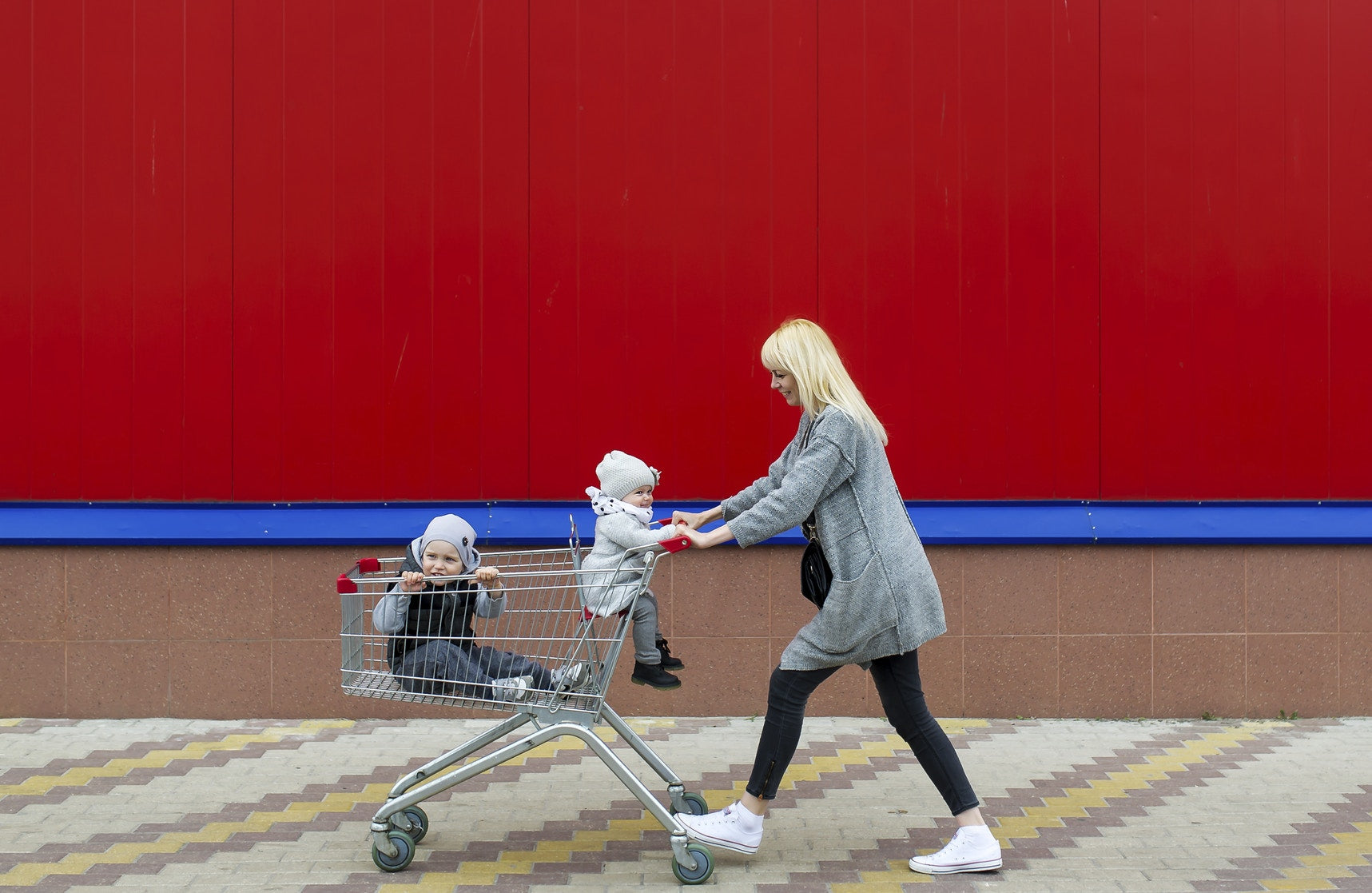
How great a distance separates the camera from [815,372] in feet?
13.4

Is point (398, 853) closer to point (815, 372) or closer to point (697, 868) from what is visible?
point (697, 868)

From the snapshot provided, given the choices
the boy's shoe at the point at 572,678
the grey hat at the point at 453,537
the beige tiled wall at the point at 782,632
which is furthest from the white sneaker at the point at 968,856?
the beige tiled wall at the point at 782,632

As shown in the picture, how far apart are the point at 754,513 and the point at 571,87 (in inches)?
117

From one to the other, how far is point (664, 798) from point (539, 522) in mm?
1623

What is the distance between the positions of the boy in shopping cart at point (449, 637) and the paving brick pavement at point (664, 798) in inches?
24.8

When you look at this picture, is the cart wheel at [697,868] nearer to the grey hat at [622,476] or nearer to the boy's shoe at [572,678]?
the boy's shoe at [572,678]

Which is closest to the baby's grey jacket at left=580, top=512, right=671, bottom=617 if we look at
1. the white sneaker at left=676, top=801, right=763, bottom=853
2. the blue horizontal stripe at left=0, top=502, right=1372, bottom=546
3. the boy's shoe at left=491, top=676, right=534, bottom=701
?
the boy's shoe at left=491, top=676, right=534, bottom=701

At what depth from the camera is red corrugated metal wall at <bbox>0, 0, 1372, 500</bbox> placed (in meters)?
5.97

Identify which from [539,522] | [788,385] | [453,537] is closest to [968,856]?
[788,385]

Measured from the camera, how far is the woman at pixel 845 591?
3.96 m

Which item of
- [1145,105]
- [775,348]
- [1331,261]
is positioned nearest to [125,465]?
[775,348]

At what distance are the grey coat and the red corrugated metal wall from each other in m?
2.03

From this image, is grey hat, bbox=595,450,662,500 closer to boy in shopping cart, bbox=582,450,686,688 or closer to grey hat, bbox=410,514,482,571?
boy in shopping cart, bbox=582,450,686,688

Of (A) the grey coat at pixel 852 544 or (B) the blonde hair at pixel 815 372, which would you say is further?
(B) the blonde hair at pixel 815 372
